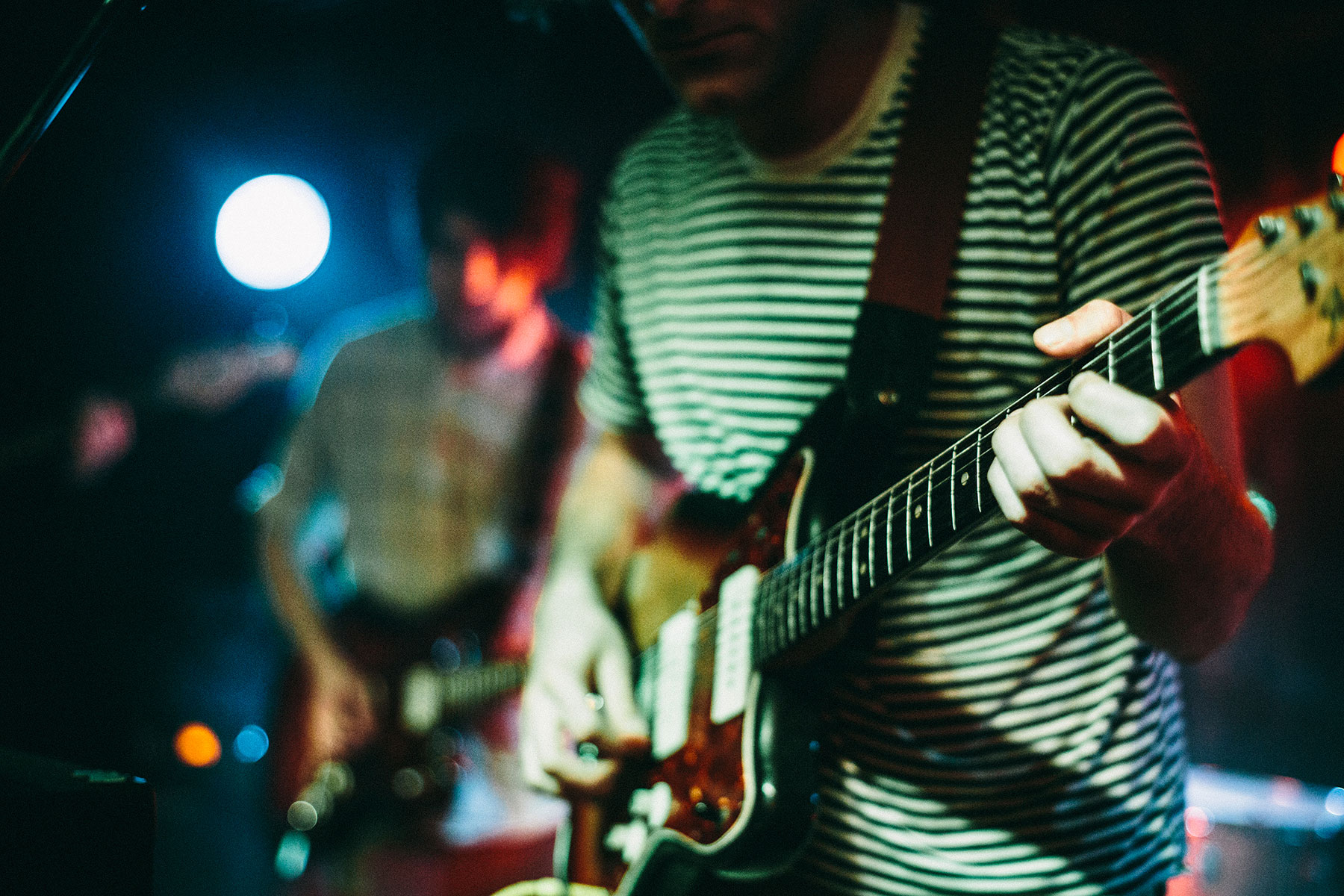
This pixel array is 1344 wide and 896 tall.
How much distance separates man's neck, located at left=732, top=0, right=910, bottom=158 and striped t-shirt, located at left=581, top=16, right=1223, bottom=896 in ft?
0.20

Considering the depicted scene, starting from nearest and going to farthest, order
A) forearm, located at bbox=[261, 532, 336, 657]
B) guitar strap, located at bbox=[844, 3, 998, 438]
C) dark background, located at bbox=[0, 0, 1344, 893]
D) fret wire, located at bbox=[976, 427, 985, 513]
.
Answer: fret wire, located at bbox=[976, 427, 985, 513], guitar strap, located at bbox=[844, 3, 998, 438], forearm, located at bbox=[261, 532, 336, 657], dark background, located at bbox=[0, 0, 1344, 893]

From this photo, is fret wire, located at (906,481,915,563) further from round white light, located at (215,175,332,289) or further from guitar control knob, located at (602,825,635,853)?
round white light, located at (215,175,332,289)

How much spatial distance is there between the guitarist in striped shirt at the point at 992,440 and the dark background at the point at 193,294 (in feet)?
6.46

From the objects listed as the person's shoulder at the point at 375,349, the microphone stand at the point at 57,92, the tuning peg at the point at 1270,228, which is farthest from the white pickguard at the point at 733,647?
the person's shoulder at the point at 375,349

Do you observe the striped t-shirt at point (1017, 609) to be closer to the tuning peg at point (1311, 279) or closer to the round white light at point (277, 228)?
the tuning peg at point (1311, 279)

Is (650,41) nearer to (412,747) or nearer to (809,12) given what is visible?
(809,12)

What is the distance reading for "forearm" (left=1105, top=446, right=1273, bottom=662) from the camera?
790 mm

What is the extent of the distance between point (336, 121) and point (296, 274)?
734 mm

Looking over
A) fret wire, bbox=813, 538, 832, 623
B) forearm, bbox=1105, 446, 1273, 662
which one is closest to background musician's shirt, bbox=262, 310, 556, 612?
fret wire, bbox=813, 538, 832, 623

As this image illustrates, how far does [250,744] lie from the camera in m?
4.16

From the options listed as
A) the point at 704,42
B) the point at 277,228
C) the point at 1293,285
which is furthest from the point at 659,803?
the point at 277,228

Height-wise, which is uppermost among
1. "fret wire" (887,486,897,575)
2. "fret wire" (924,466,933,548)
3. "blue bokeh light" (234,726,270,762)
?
"fret wire" (924,466,933,548)

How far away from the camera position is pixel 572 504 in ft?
5.40

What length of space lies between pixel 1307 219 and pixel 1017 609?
0.60 m
